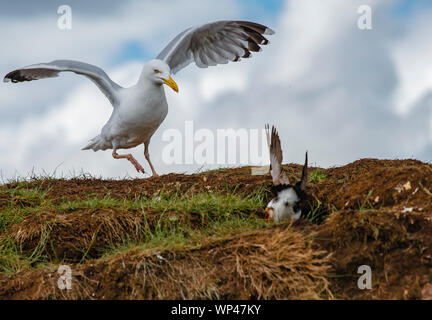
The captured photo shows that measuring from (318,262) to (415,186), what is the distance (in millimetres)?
1317

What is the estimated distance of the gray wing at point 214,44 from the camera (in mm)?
8781

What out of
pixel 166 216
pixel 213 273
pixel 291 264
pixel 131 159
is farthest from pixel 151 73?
pixel 291 264

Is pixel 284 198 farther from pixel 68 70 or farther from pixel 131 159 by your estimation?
pixel 68 70

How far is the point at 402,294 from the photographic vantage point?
3877 millimetres

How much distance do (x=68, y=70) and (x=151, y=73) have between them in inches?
46.0

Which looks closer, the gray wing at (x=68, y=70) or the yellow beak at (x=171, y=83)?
the yellow beak at (x=171, y=83)

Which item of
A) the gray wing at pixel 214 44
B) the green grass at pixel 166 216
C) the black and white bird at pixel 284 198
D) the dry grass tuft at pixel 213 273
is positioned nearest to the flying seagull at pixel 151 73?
the gray wing at pixel 214 44

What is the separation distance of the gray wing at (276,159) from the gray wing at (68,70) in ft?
11.4

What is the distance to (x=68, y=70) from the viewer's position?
27.3ft

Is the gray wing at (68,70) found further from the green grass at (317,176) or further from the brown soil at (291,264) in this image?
the brown soil at (291,264)

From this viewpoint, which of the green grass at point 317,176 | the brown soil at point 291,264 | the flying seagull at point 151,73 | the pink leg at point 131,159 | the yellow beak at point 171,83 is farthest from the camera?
the pink leg at point 131,159

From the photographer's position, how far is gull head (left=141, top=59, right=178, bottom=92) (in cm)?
807
